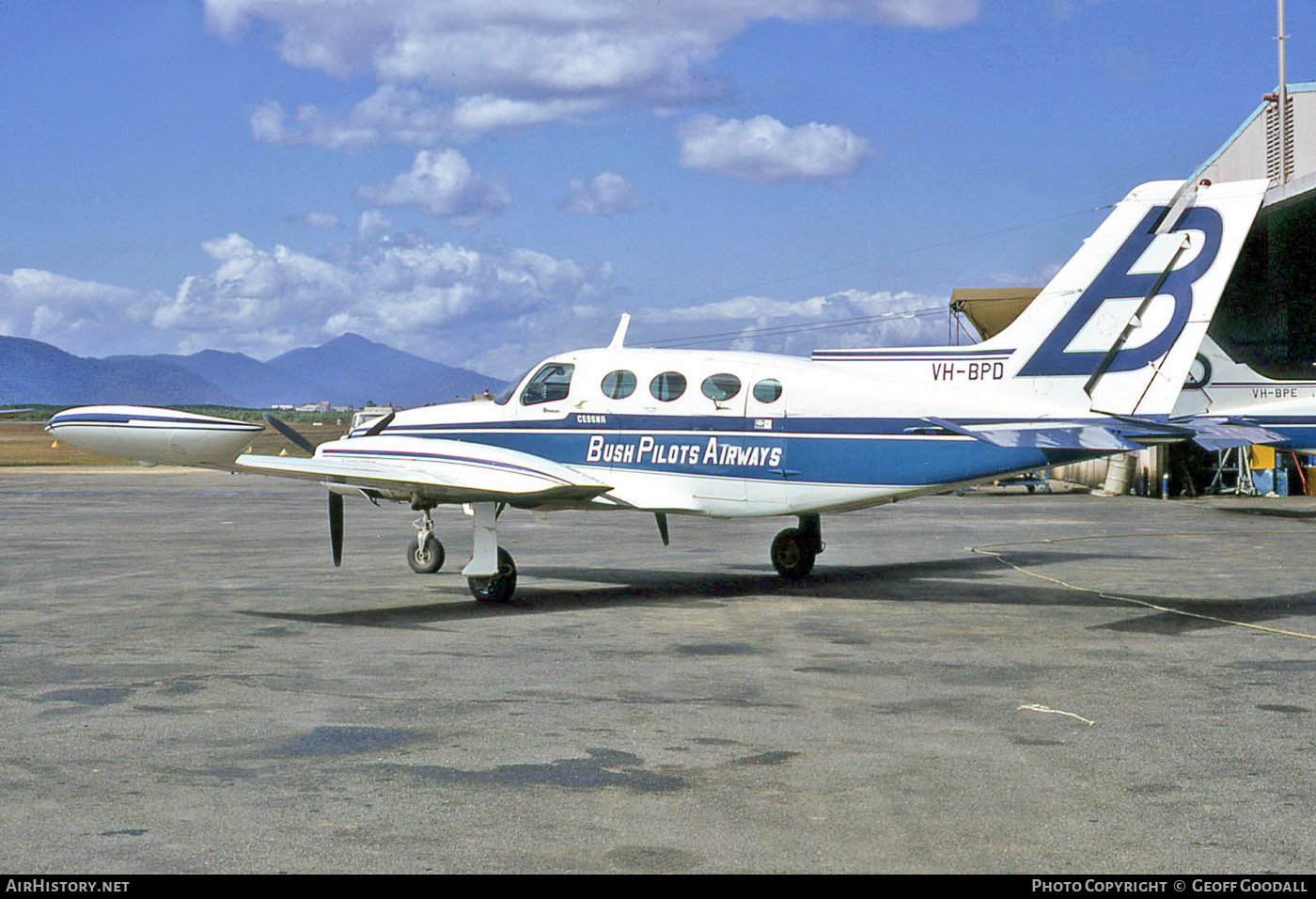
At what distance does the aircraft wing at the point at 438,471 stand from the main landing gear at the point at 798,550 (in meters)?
3.23

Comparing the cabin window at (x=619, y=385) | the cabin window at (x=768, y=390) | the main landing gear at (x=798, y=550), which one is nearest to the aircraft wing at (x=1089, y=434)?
the cabin window at (x=768, y=390)

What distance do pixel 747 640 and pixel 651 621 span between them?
1653 mm

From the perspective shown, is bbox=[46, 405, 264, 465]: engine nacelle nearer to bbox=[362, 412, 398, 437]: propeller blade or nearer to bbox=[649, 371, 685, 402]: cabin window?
bbox=[362, 412, 398, 437]: propeller blade

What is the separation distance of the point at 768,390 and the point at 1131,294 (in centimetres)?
459

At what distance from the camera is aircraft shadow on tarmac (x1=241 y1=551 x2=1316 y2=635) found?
14391mm

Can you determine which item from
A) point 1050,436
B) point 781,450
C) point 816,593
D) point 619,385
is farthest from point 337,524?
point 1050,436

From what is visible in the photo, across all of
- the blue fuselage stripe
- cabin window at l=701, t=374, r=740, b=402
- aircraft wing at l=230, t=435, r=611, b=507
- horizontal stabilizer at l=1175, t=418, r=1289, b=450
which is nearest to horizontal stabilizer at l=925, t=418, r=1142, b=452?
the blue fuselage stripe

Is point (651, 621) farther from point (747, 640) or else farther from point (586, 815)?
point (586, 815)

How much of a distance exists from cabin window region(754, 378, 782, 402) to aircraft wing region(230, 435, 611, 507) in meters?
2.23

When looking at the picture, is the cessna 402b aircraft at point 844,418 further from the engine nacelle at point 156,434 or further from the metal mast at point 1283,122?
the metal mast at point 1283,122

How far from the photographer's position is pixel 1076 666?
441 inches

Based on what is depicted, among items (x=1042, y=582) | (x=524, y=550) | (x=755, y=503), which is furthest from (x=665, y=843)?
(x=524, y=550)

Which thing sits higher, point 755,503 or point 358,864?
point 755,503

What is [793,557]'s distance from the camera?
715 inches
